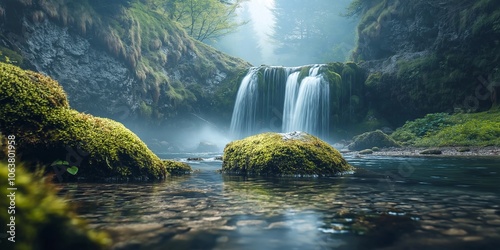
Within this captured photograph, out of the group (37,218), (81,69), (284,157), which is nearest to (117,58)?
(81,69)

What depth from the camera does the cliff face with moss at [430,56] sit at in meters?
20.3

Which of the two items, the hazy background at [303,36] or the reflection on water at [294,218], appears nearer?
the reflection on water at [294,218]

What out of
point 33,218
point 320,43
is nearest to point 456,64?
point 33,218

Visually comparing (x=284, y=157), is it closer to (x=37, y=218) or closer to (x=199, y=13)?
(x=37, y=218)

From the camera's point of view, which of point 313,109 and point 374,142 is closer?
point 374,142

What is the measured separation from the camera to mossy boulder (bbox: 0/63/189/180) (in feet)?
→ 15.3

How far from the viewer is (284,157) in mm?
7160

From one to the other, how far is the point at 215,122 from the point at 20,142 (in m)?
24.9

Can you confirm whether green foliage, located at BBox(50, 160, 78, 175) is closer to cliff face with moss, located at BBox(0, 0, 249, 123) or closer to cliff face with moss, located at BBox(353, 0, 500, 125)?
cliff face with moss, located at BBox(0, 0, 249, 123)

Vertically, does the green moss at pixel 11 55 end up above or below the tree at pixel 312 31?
below

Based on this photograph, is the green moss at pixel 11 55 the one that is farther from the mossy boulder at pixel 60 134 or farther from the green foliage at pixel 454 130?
the green foliage at pixel 454 130

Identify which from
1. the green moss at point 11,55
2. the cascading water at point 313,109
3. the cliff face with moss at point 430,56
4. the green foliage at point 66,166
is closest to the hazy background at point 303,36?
the cliff face with moss at point 430,56

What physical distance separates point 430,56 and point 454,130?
7.83 metres

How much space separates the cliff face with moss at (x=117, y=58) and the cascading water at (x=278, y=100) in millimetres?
1692
